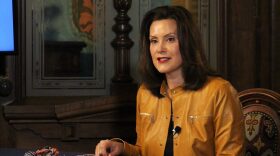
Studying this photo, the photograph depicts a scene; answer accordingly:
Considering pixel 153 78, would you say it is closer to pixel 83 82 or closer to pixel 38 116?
pixel 38 116

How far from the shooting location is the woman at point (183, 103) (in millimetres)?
1797

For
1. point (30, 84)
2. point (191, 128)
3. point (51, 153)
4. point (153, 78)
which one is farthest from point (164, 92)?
point (30, 84)

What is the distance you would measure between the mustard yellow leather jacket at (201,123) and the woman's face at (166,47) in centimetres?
11

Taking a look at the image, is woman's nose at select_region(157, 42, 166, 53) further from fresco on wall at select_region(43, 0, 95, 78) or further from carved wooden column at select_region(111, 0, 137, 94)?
fresco on wall at select_region(43, 0, 95, 78)

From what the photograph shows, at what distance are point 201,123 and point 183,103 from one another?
0.37 feet

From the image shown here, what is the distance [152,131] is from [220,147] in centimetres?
28

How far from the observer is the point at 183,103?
6.19 feet

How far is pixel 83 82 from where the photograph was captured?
12.1 ft

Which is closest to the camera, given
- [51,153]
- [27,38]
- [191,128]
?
[51,153]

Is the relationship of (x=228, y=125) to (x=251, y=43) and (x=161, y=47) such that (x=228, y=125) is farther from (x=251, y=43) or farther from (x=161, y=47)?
(x=251, y=43)

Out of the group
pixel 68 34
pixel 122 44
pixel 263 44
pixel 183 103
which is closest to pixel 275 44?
pixel 263 44

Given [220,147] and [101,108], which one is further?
[101,108]

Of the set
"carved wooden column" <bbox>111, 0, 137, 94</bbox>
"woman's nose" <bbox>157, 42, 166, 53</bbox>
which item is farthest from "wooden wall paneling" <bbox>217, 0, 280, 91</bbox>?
"woman's nose" <bbox>157, 42, 166, 53</bbox>

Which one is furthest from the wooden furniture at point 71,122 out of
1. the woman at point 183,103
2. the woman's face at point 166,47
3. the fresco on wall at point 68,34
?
the woman's face at point 166,47
